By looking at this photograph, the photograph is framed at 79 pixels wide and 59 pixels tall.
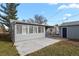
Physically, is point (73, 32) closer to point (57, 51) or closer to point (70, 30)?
point (70, 30)

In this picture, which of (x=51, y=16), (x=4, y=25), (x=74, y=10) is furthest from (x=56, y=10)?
(x=4, y=25)

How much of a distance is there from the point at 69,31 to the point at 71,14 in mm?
7112

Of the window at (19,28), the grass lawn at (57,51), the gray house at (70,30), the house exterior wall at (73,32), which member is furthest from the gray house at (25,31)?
the grass lawn at (57,51)

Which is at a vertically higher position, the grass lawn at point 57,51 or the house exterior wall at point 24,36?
the house exterior wall at point 24,36

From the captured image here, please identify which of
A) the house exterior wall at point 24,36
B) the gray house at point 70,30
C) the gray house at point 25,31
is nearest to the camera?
the gray house at point 25,31

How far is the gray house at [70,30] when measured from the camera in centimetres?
1773

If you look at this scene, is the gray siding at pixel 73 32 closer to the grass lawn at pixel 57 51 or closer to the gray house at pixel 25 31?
the gray house at pixel 25 31

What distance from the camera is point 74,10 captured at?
12.0 metres

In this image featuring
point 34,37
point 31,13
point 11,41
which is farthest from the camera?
point 34,37

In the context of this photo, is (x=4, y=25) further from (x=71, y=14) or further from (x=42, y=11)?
→ (x=71, y=14)

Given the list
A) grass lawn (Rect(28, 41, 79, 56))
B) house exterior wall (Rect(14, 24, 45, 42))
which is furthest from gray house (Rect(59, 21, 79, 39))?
grass lawn (Rect(28, 41, 79, 56))

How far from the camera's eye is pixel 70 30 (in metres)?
18.8

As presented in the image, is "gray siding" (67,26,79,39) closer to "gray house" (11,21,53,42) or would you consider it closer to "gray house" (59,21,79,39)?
"gray house" (59,21,79,39)

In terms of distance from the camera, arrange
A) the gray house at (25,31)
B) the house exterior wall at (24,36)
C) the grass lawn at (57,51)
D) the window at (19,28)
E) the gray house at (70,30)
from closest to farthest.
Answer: the grass lawn at (57,51)
the gray house at (25,31)
the house exterior wall at (24,36)
the window at (19,28)
the gray house at (70,30)
